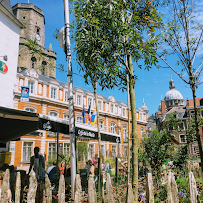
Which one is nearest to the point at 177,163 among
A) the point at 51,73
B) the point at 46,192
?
the point at 46,192

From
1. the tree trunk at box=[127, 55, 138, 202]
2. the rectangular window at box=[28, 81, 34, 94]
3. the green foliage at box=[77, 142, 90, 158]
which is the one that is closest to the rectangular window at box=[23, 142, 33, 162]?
the green foliage at box=[77, 142, 90, 158]

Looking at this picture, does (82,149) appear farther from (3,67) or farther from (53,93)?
(3,67)

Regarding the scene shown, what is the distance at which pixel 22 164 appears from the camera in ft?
63.9

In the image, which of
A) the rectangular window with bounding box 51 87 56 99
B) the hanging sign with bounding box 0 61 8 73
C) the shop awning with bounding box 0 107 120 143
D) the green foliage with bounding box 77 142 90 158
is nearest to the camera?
the shop awning with bounding box 0 107 120 143

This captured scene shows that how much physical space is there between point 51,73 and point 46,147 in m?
26.2

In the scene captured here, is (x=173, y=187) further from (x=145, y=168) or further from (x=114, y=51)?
(x=145, y=168)

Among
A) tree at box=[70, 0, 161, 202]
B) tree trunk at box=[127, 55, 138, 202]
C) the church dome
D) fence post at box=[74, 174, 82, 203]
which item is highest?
the church dome

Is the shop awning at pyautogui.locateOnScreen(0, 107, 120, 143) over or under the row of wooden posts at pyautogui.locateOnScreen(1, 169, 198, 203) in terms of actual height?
over

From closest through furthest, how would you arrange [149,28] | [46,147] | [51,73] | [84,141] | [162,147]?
[149,28], [162,147], [46,147], [84,141], [51,73]

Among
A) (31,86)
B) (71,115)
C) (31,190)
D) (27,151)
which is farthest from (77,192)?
(31,86)

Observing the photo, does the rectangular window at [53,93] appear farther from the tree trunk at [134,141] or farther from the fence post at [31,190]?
the fence post at [31,190]

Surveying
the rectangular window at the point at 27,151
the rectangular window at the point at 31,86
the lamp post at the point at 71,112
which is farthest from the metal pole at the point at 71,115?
the rectangular window at the point at 31,86

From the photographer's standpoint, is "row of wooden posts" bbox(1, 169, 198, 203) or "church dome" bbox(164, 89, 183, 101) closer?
"row of wooden posts" bbox(1, 169, 198, 203)

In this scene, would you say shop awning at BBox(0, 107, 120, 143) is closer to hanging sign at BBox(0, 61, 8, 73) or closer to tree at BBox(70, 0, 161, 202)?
tree at BBox(70, 0, 161, 202)
